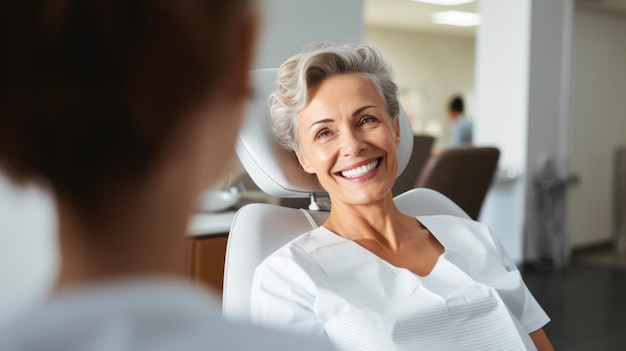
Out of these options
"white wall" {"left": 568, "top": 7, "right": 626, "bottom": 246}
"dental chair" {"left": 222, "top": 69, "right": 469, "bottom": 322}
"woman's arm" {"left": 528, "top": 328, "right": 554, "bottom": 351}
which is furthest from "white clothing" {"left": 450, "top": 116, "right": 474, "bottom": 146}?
"woman's arm" {"left": 528, "top": 328, "right": 554, "bottom": 351}

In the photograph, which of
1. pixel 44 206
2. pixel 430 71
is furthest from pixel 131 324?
pixel 430 71

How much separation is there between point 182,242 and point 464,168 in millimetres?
2584

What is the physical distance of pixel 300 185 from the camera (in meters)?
1.48

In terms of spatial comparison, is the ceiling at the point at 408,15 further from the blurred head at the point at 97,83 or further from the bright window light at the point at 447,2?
the blurred head at the point at 97,83

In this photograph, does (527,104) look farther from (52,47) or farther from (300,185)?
(52,47)

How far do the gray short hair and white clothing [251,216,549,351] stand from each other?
238 mm

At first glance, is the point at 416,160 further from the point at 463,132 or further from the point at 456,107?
the point at 456,107

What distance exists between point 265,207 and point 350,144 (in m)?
0.23

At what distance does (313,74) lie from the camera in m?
1.37

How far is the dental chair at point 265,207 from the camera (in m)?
1.31

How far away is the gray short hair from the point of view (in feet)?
4.50

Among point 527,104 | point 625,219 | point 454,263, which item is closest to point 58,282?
point 454,263

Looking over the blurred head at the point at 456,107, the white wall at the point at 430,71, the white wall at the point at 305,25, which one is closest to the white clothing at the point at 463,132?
the blurred head at the point at 456,107

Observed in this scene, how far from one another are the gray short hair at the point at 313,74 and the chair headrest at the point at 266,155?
24 mm
